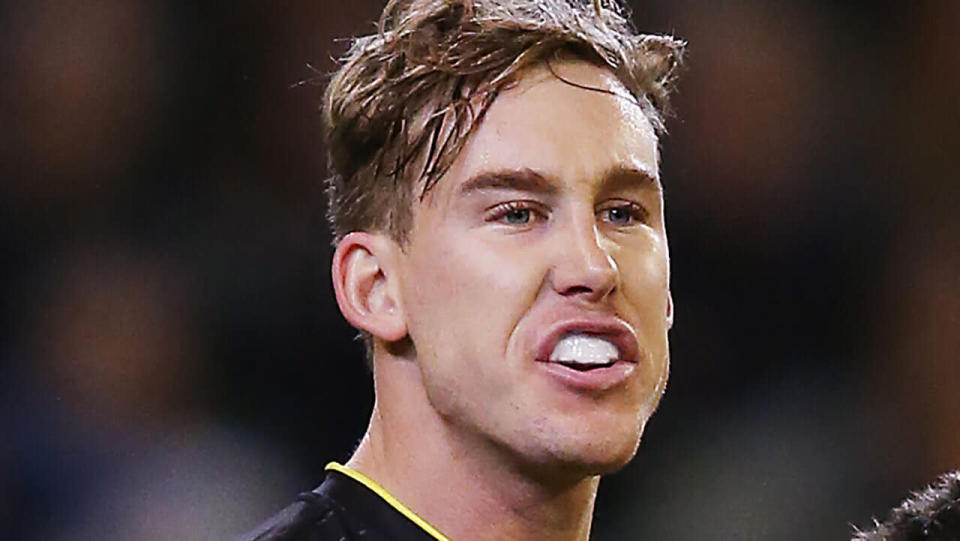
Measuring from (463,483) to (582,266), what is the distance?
28cm

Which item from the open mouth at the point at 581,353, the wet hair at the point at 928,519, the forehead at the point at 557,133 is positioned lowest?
the wet hair at the point at 928,519

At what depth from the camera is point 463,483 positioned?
5.66ft

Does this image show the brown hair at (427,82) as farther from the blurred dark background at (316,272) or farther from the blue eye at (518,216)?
the blurred dark background at (316,272)

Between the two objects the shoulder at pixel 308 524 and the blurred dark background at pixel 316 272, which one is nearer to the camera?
the shoulder at pixel 308 524

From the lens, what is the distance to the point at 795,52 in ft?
11.0

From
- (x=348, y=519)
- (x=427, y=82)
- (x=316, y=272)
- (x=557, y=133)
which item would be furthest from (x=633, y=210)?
(x=316, y=272)

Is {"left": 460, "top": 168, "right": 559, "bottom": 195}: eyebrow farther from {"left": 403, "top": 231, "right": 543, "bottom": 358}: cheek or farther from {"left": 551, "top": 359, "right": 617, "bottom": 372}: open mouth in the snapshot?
{"left": 551, "top": 359, "right": 617, "bottom": 372}: open mouth

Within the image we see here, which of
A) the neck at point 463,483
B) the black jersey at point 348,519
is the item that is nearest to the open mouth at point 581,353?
the neck at point 463,483

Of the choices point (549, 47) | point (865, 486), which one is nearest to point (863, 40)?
point (865, 486)

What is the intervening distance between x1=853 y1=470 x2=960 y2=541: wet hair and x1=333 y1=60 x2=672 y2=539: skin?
29cm

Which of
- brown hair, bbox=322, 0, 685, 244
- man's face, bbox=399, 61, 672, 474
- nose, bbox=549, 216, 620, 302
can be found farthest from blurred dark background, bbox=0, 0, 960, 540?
nose, bbox=549, 216, 620, 302

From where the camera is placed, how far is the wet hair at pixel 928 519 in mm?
1431

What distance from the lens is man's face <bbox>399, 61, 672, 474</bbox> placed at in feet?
5.37

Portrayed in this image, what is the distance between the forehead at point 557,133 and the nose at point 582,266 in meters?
0.06
